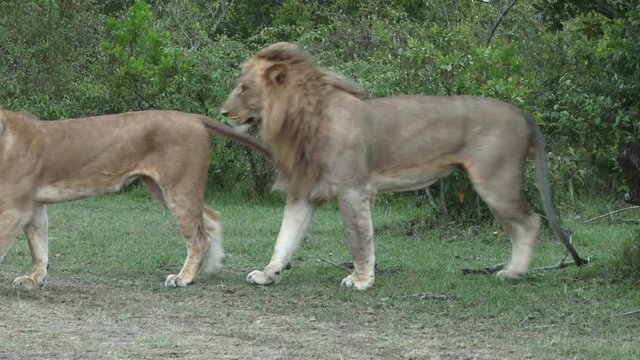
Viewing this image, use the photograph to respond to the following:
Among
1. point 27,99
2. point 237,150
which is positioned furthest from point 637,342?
point 27,99

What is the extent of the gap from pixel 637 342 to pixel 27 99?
1235 centimetres

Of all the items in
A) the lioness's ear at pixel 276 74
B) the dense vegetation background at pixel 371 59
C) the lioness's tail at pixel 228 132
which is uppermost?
the lioness's ear at pixel 276 74

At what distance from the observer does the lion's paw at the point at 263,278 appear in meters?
8.48

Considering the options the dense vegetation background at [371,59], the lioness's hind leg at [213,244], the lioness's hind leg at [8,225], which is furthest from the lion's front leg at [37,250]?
the dense vegetation background at [371,59]

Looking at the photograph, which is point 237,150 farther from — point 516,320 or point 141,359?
point 141,359

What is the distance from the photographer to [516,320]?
23.4ft

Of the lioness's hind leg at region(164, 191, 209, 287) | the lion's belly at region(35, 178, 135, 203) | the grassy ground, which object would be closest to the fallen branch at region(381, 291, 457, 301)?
the grassy ground

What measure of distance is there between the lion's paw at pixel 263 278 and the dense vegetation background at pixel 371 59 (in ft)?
8.40

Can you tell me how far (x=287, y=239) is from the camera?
863cm

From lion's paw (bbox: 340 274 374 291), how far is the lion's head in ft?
2.41

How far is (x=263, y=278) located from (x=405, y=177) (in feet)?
4.04

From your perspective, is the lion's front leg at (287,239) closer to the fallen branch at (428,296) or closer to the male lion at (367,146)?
the male lion at (367,146)

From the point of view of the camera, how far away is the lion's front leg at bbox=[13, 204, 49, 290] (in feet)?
26.5

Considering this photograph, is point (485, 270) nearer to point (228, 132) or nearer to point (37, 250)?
point (228, 132)
